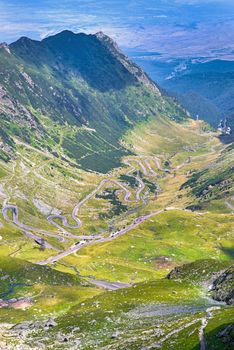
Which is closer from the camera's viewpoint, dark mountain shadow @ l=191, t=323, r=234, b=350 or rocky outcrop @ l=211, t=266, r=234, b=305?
dark mountain shadow @ l=191, t=323, r=234, b=350

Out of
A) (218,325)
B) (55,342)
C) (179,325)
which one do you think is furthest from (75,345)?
(218,325)

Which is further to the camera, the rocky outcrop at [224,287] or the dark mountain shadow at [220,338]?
the rocky outcrop at [224,287]

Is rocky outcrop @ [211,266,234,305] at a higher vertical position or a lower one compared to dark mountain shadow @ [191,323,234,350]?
lower

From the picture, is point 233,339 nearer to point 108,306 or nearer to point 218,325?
point 218,325

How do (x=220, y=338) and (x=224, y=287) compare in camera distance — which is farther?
(x=224, y=287)

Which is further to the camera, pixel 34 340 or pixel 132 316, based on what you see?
pixel 132 316

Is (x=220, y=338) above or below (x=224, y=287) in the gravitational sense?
above

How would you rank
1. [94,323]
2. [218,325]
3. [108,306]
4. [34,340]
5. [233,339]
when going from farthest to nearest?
[108,306] → [94,323] → [34,340] → [218,325] → [233,339]

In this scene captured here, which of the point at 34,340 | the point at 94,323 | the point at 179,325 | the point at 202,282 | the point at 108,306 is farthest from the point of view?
the point at 202,282

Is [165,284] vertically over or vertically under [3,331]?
under

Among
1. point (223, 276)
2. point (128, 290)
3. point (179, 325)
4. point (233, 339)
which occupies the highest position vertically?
point (233, 339)

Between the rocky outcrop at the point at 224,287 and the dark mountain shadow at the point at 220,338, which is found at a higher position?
the dark mountain shadow at the point at 220,338
